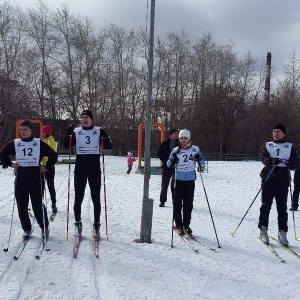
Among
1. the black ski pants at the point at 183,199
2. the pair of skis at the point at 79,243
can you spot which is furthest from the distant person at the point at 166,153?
the pair of skis at the point at 79,243

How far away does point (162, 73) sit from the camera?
45.4 metres

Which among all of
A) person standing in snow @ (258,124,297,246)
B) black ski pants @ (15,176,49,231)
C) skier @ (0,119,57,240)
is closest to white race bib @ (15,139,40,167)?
skier @ (0,119,57,240)

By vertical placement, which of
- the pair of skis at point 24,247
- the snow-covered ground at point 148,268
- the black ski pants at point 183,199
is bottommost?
the snow-covered ground at point 148,268

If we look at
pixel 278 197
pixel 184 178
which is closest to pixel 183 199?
pixel 184 178

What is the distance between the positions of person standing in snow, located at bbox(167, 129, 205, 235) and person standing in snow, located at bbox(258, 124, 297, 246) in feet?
3.89

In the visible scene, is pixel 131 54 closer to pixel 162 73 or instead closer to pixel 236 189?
pixel 162 73

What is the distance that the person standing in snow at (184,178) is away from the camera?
6.68 m

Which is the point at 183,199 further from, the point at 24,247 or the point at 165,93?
the point at 165,93

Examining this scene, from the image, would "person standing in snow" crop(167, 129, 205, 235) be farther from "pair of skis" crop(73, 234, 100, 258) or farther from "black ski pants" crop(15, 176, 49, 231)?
"black ski pants" crop(15, 176, 49, 231)

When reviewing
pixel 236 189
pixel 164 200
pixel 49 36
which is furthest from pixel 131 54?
pixel 164 200

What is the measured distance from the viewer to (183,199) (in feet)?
22.2

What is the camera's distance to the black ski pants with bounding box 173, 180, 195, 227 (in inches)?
263

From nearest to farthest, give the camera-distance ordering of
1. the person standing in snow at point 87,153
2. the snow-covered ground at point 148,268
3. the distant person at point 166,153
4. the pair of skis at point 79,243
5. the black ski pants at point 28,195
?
1. the snow-covered ground at point 148,268
2. the pair of skis at point 79,243
3. the black ski pants at point 28,195
4. the person standing in snow at point 87,153
5. the distant person at point 166,153

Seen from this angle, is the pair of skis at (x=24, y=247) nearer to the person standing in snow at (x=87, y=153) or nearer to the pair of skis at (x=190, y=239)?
the person standing in snow at (x=87, y=153)
